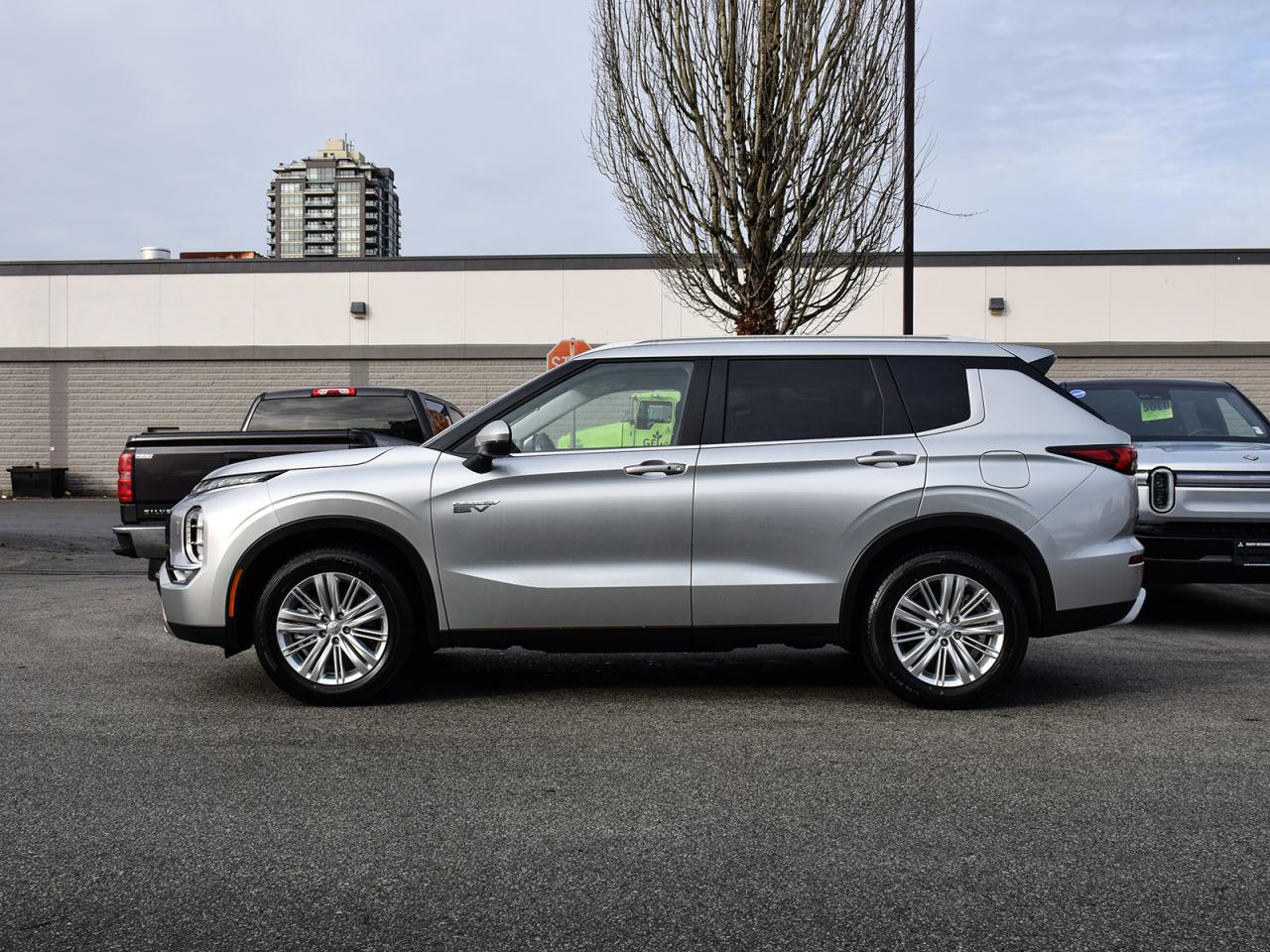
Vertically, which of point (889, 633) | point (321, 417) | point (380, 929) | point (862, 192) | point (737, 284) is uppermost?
point (862, 192)

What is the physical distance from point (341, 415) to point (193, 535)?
4.38 m

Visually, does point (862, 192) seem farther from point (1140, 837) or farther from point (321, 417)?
point (1140, 837)

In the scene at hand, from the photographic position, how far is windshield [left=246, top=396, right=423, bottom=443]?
10047 millimetres

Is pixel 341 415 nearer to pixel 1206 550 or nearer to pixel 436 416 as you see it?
pixel 436 416

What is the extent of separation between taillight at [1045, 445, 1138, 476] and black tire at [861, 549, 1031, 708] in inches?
27.1

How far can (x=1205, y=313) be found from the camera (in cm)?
2250

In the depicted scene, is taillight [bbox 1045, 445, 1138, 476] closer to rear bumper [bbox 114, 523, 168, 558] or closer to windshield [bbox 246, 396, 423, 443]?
rear bumper [bbox 114, 523, 168, 558]

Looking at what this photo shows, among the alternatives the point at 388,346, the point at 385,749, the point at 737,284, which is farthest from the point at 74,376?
the point at 385,749

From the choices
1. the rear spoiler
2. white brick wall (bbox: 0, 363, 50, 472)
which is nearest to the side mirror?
the rear spoiler

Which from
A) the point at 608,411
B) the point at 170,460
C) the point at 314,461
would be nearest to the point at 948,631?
the point at 608,411

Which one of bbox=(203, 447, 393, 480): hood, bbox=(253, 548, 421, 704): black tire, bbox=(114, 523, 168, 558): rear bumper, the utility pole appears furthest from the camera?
the utility pole

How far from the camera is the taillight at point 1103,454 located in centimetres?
579

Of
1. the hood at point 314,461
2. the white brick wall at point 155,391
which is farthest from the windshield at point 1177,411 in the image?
the white brick wall at point 155,391

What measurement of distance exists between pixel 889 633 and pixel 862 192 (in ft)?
33.4
